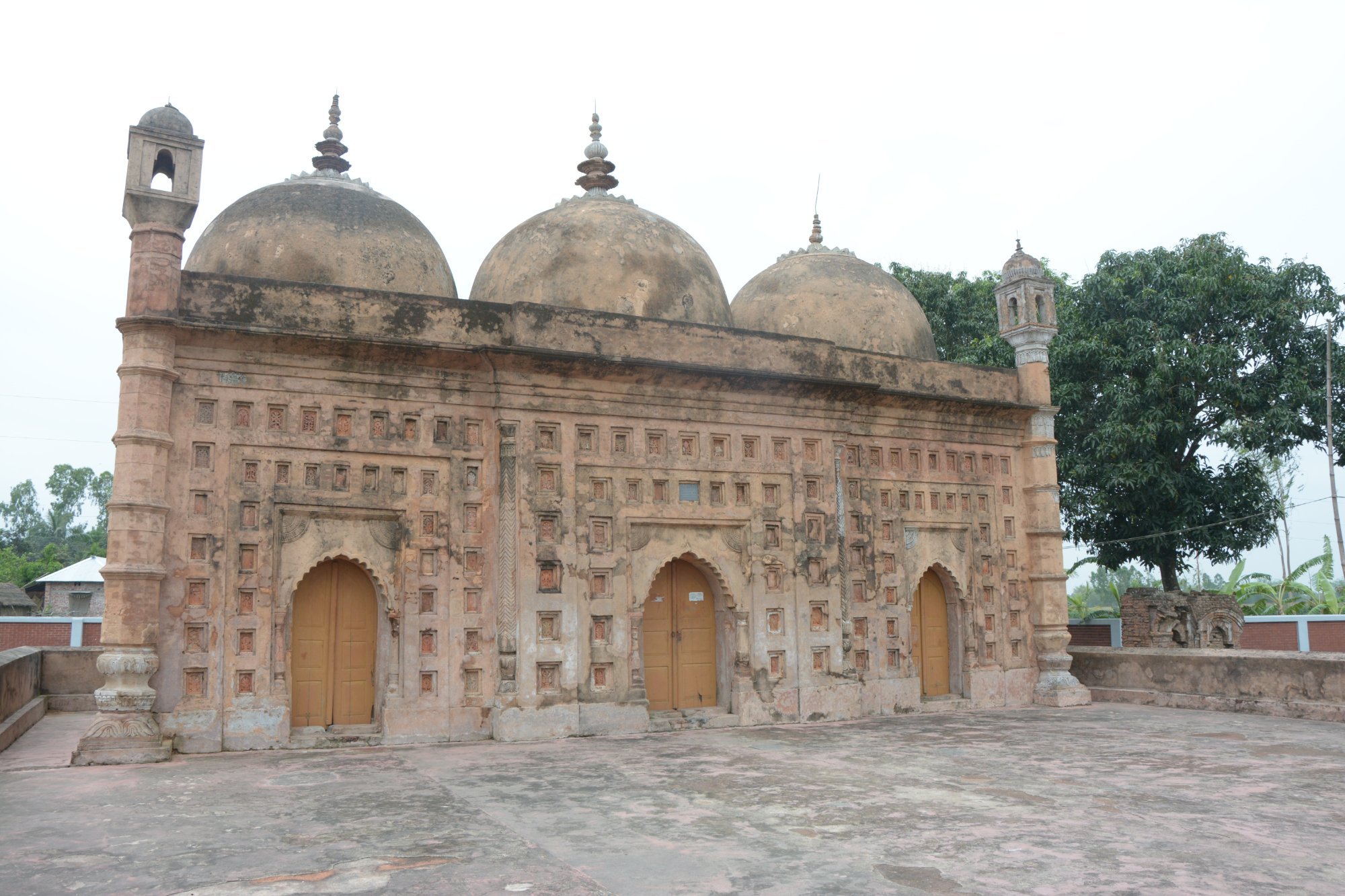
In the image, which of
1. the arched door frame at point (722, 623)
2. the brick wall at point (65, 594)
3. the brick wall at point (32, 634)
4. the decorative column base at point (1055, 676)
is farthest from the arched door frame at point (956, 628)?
the brick wall at point (65, 594)

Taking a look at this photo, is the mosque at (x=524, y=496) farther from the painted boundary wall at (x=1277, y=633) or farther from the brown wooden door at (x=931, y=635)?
the painted boundary wall at (x=1277, y=633)

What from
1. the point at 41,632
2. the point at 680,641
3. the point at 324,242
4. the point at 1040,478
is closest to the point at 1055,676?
the point at 1040,478

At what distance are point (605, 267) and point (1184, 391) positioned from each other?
11736 millimetres

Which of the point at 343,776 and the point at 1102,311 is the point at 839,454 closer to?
the point at 343,776

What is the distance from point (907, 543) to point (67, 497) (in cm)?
6312

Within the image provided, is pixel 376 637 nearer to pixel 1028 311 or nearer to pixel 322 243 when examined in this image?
pixel 322 243

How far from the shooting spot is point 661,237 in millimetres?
14516

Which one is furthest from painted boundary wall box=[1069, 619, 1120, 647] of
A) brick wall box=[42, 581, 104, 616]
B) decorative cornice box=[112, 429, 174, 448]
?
brick wall box=[42, 581, 104, 616]

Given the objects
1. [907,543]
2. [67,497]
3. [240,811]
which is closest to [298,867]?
[240,811]

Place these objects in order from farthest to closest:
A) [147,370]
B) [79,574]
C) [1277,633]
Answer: [79,574] < [1277,633] < [147,370]

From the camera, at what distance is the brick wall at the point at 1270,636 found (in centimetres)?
2167

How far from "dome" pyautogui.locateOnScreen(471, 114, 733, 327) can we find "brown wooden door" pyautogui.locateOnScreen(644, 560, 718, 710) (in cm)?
342

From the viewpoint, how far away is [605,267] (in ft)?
45.2

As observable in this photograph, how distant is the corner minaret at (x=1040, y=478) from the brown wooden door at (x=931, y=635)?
147cm
